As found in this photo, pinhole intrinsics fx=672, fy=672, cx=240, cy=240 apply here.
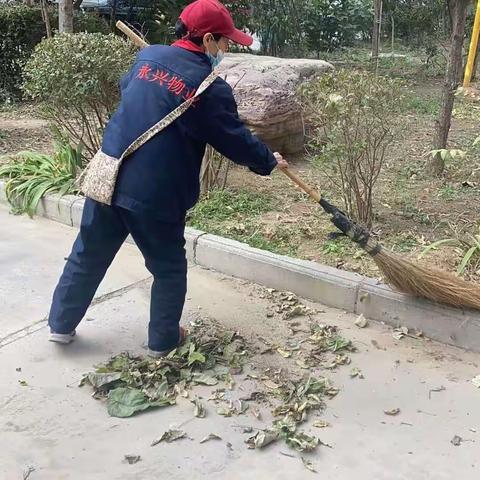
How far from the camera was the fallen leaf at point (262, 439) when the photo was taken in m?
2.77

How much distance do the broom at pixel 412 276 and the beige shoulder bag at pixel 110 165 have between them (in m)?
0.70

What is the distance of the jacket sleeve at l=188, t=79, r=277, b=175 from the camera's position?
2.97m

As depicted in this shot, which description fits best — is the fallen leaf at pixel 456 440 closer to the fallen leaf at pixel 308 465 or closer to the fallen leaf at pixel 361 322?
the fallen leaf at pixel 308 465

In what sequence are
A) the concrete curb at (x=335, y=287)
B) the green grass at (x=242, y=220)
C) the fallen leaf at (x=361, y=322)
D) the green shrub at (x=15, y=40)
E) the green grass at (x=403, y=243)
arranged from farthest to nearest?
the green shrub at (x=15, y=40), the green grass at (x=242, y=220), the green grass at (x=403, y=243), the fallen leaf at (x=361, y=322), the concrete curb at (x=335, y=287)

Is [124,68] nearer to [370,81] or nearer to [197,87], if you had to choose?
[370,81]

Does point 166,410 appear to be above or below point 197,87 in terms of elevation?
below

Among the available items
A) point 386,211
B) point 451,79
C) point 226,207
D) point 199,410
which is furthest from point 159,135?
point 451,79

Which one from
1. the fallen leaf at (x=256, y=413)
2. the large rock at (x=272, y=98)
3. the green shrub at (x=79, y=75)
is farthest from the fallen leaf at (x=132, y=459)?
the large rock at (x=272, y=98)

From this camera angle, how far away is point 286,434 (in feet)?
9.30

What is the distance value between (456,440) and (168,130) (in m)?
1.82

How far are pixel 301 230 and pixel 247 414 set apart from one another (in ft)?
6.49

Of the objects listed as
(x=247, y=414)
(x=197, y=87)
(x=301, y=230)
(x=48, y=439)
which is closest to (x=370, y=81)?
(x=301, y=230)

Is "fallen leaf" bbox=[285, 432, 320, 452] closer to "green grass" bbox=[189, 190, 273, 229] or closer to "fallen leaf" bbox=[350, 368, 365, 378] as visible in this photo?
"fallen leaf" bbox=[350, 368, 365, 378]

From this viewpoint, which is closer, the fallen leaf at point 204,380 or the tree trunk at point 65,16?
the fallen leaf at point 204,380
